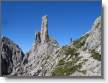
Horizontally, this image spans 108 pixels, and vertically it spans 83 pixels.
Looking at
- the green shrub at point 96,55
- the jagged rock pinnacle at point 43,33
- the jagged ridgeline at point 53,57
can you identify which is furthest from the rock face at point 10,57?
the green shrub at point 96,55

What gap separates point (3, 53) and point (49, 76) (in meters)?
0.37

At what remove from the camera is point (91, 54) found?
6.91 feet

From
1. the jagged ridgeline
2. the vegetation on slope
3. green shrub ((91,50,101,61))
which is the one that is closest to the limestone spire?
the jagged ridgeline

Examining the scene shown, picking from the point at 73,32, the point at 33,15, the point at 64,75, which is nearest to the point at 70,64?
the point at 64,75

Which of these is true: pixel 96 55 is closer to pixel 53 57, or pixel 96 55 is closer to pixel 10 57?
pixel 53 57

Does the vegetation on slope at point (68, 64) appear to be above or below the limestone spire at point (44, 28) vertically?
below

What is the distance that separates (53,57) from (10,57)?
31 centimetres

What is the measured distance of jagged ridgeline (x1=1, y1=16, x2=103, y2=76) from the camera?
2.10 metres

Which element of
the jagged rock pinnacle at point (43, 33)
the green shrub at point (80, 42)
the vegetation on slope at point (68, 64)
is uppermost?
the jagged rock pinnacle at point (43, 33)

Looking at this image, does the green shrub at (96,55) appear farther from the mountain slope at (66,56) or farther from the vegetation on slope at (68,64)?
the vegetation on slope at (68,64)

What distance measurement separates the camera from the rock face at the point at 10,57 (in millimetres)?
2162

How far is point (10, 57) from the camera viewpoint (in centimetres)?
217

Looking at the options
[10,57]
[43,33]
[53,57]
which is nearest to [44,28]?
[43,33]

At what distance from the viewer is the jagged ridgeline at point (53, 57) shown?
2098 mm
